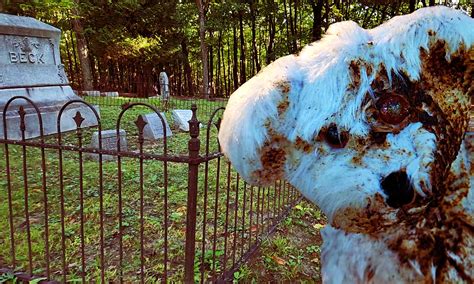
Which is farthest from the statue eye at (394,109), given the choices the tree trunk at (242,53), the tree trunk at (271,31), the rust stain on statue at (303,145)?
the tree trunk at (242,53)

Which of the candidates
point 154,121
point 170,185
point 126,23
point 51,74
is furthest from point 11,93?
point 126,23

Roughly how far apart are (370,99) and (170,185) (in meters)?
4.77

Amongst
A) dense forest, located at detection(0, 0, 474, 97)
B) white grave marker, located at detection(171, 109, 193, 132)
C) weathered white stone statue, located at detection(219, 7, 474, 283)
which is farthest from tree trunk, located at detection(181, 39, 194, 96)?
weathered white stone statue, located at detection(219, 7, 474, 283)

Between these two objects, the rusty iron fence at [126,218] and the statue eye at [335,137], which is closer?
the statue eye at [335,137]

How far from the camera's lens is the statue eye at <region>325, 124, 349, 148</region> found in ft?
2.65

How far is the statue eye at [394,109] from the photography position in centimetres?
78

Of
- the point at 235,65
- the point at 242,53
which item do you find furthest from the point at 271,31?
the point at 235,65

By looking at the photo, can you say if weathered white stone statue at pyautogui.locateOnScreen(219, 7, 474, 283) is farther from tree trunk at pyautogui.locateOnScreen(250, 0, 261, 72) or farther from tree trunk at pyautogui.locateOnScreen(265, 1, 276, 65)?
tree trunk at pyautogui.locateOnScreen(250, 0, 261, 72)

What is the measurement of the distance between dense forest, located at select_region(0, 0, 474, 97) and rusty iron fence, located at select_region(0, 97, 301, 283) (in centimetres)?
1124

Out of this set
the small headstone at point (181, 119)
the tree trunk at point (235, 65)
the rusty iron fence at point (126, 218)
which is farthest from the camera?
the tree trunk at point (235, 65)

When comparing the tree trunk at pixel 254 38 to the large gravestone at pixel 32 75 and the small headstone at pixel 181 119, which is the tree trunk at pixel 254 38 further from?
the large gravestone at pixel 32 75

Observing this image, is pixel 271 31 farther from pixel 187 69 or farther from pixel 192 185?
pixel 192 185

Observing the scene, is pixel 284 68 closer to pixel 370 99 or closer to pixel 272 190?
pixel 370 99

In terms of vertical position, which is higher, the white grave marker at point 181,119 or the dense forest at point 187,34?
the dense forest at point 187,34
